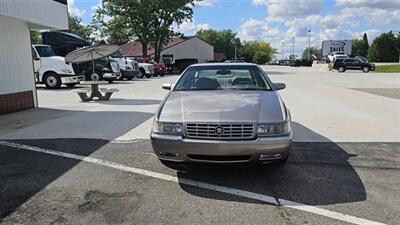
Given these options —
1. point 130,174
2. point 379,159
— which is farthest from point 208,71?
point 379,159

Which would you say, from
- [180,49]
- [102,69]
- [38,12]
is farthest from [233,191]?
[180,49]

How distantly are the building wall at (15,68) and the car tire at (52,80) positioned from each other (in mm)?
8743

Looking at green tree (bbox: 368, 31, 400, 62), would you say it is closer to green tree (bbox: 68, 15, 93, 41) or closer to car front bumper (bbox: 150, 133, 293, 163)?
green tree (bbox: 68, 15, 93, 41)

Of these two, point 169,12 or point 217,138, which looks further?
point 169,12

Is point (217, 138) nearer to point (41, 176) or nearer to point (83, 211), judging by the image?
point (83, 211)

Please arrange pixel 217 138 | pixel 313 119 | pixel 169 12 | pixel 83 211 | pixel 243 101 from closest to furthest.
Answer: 1. pixel 83 211
2. pixel 217 138
3. pixel 243 101
4. pixel 313 119
5. pixel 169 12

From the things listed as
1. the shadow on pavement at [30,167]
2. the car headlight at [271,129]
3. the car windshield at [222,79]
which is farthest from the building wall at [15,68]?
the car headlight at [271,129]

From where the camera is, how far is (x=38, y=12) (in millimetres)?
12461

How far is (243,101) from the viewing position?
219 inches

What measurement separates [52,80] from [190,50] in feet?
189

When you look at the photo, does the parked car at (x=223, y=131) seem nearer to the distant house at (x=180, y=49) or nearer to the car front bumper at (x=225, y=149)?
the car front bumper at (x=225, y=149)

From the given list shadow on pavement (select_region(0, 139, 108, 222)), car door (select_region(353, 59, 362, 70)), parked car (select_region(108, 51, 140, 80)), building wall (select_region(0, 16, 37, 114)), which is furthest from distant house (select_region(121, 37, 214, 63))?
shadow on pavement (select_region(0, 139, 108, 222))

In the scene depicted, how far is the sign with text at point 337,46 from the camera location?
249 feet

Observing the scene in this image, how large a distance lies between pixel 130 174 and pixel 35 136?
3.74m
